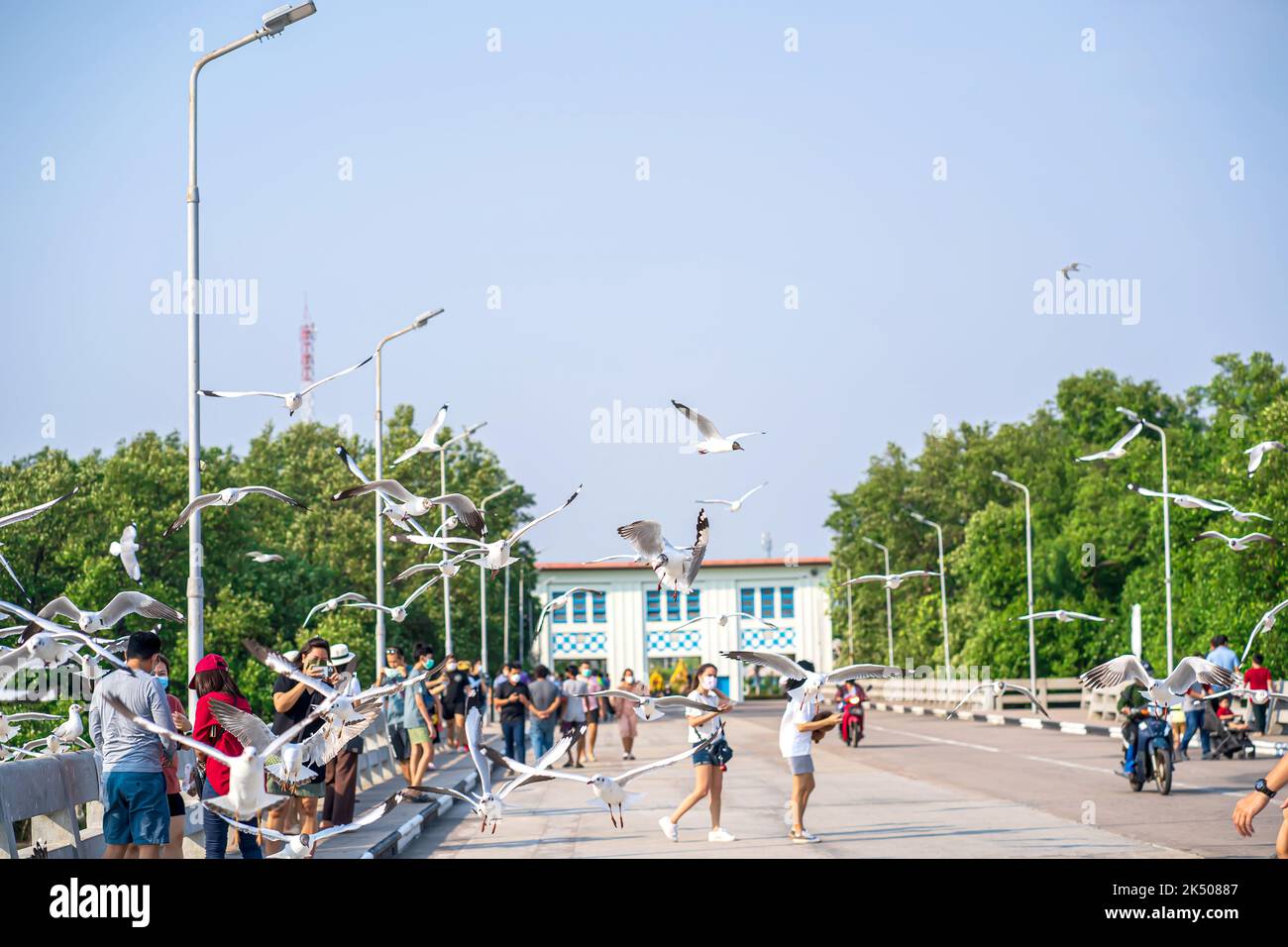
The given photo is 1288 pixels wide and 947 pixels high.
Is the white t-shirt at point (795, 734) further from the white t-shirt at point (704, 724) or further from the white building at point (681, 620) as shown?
the white building at point (681, 620)

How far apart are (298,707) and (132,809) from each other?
2.66 metres

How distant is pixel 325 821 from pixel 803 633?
103 meters

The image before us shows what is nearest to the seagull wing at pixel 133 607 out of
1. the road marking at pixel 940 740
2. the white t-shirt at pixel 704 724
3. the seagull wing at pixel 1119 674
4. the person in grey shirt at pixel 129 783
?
the person in grey shirt at pixel 129 783

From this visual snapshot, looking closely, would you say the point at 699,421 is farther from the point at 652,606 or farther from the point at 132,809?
the point at 652,606

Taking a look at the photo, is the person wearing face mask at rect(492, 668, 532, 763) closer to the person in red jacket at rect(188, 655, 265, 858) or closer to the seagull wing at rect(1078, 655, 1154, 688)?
the seagull wing at rect(1078, 655, 1154, 688)

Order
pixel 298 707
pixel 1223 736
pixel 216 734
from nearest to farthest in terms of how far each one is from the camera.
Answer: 1. pixel 216 734
2. pixel 298 707
3. pixel 1223 736

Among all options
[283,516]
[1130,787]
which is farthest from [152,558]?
[1130,787]

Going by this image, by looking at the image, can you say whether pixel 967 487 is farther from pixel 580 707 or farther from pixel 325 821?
pixel 325 821

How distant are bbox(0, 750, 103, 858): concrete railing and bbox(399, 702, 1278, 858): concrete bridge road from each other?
445 centimetres

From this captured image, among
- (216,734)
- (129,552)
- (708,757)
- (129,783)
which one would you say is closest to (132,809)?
(129,783)

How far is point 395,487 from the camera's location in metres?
14.3

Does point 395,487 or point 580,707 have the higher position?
point 395,487

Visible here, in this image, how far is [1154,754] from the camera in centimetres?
2023

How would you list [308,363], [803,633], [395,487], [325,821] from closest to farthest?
[395,487] → [325,821] → [803,633] → [308,363]
